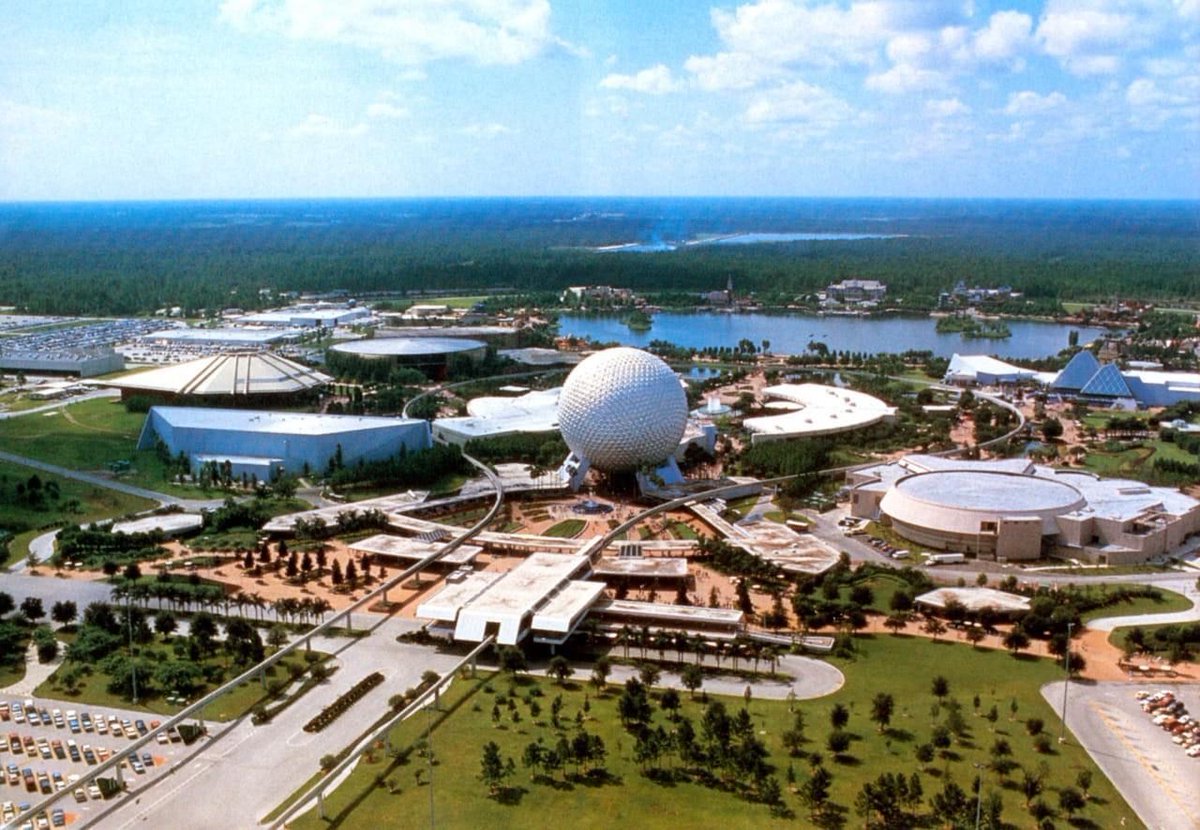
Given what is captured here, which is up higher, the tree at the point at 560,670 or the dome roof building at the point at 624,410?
the dome roof building at the point at 624,410

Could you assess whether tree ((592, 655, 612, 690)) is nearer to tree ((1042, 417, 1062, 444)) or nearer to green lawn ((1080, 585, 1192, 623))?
green lawn ((1080, 585, 1192, 623))

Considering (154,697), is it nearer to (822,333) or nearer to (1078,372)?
(1078,372)

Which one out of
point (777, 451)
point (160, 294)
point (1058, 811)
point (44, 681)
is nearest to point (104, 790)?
point (44, 681)

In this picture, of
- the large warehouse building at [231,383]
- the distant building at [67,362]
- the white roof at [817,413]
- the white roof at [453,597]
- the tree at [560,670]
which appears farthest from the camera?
the distant building at [67,362]

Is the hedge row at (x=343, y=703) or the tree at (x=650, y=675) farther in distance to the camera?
the tree at (x=650, y=675)

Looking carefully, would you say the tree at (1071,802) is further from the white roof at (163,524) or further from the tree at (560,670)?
→ the white roof at (163,524)

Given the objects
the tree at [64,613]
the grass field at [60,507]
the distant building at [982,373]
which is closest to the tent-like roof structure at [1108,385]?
the distant building at [982,373]

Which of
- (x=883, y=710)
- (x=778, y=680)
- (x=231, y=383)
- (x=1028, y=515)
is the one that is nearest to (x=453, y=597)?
(x=778, y=680)
